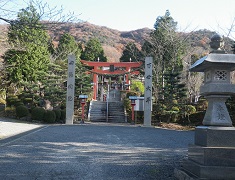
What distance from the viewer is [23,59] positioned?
20.0 meters

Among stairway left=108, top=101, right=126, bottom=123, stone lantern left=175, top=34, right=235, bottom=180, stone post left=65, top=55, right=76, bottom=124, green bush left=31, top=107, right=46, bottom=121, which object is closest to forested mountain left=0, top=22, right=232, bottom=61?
stone post left=65, top=55, right=76, bottom=124

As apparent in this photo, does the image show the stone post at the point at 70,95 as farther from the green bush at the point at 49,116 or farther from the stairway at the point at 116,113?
the stairway at the point at 116,113

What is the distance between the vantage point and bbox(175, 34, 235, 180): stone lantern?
3.70 meters

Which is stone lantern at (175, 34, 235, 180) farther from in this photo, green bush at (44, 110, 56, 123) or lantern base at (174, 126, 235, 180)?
green bush at (44, 110, 56, 123)

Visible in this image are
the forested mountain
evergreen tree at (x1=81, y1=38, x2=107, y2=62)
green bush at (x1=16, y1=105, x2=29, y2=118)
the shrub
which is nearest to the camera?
the forested mountain

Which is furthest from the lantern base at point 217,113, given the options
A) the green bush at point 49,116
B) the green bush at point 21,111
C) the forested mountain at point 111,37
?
the green bush at point 21,111

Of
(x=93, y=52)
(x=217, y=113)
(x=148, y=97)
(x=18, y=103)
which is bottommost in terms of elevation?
(x=18, y=103)

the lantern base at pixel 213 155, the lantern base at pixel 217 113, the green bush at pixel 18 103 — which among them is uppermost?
the lantern base at pixel 217 113

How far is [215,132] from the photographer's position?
151 inches

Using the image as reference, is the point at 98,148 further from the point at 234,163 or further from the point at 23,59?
the point at 23,59

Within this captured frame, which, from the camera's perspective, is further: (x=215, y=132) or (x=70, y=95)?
(x=70, y=95)

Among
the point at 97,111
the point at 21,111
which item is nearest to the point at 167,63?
the point at 97,111

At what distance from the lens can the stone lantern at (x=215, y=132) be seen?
3.70 meters

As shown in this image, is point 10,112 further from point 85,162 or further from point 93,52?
point 93,52
